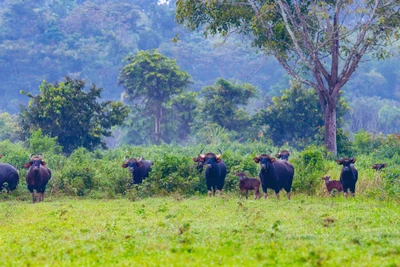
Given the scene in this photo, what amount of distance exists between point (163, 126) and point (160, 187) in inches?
1002

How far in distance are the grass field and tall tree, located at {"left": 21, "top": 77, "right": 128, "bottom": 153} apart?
1415 centimetres

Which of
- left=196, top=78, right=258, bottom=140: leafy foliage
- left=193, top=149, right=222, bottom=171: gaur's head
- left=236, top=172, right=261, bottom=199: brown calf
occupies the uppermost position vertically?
left=196, top=78, right=258, bottom=140: leafy foliage

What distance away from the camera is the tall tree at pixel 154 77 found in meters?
43.5

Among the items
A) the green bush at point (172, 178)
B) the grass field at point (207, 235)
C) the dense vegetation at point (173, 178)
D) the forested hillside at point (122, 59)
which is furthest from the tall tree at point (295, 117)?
the grass field at point (207, 235)

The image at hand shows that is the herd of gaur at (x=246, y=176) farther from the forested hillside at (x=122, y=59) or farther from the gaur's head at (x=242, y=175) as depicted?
the forested hillside at (x=122, y=59)

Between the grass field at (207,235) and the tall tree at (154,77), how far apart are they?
25488 millimetres

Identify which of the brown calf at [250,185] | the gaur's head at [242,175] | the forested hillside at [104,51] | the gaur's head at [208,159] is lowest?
the brown calf at [250,185]

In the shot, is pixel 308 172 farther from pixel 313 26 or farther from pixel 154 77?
pixel 154 77

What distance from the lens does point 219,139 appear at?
40.4 meters

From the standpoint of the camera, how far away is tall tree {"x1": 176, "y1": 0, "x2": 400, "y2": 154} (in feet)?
90.5

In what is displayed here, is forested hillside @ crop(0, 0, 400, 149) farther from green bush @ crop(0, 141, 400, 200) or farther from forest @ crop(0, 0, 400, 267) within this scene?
green bush @ crop(0, 141, 400, 200)

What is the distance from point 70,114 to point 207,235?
2214 centimetres

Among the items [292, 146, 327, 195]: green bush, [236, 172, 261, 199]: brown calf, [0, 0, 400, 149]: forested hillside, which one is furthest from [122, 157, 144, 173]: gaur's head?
[0, 0, 400, 149]: forested hillside

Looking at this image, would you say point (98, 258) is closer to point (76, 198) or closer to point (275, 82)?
point (76, 198)
